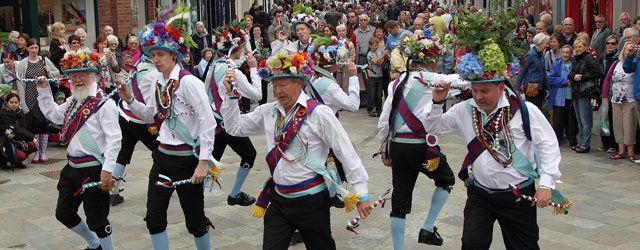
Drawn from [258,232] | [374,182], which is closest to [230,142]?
[258,232]

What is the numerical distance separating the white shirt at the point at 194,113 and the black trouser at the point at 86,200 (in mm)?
719

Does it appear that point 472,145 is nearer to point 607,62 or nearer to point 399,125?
point 399,125

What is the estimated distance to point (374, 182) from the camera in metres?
10.7

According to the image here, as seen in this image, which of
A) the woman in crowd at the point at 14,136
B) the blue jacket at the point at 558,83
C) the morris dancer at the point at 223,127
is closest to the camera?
the morris dancer at the point at 223,127

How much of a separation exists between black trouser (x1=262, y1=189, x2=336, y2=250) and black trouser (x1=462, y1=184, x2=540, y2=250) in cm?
94

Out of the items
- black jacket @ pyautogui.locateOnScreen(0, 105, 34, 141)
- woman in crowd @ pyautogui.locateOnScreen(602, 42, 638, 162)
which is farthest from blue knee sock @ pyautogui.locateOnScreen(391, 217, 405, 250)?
black jacket @ pyautogui.locateOnScreen(0, 105, 34, 141)

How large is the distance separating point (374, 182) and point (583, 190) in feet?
7.97

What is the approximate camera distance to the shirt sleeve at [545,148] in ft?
18.6

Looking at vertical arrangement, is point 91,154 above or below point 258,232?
above

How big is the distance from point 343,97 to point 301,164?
1.68 metres

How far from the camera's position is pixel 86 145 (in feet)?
23.5

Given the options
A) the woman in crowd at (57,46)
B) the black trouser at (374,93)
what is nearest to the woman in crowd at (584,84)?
the black trouser at (374,93)

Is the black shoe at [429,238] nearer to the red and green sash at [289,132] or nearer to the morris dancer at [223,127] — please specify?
the morris dancer at [223,127]

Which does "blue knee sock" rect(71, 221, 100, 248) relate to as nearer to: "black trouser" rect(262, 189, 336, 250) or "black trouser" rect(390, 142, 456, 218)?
"black trouser" rect(262, 189, 336, 250)
